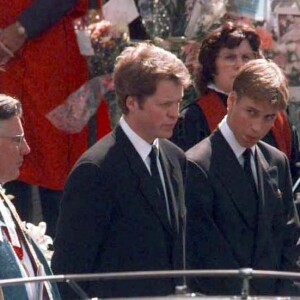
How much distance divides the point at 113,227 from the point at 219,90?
5.57 ft

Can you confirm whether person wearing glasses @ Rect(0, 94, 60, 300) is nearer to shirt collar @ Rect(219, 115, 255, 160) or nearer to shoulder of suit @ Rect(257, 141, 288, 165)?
shirt collar @ Rect(219, 115, 255, 160)

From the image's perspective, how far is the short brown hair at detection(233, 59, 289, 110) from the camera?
561cm

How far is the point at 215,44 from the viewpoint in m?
6.71

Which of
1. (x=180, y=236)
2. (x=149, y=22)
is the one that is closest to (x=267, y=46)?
(x=149, y=22)

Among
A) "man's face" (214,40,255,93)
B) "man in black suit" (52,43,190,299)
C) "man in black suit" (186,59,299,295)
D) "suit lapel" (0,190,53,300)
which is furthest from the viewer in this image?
"man's face" (214,40,255,93)

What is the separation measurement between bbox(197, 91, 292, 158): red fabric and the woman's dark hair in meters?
0.10

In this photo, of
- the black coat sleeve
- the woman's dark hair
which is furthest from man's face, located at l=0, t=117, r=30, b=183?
the black coat sleeve

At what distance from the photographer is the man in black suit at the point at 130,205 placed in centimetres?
511

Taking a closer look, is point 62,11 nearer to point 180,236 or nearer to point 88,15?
point 88,15

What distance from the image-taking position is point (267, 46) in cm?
777

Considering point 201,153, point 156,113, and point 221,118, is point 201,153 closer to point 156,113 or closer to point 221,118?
point 156,113

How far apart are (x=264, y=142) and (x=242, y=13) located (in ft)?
5.36

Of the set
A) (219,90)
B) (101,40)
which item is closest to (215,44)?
(219,90)

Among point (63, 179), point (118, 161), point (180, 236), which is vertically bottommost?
point (63, 179)
